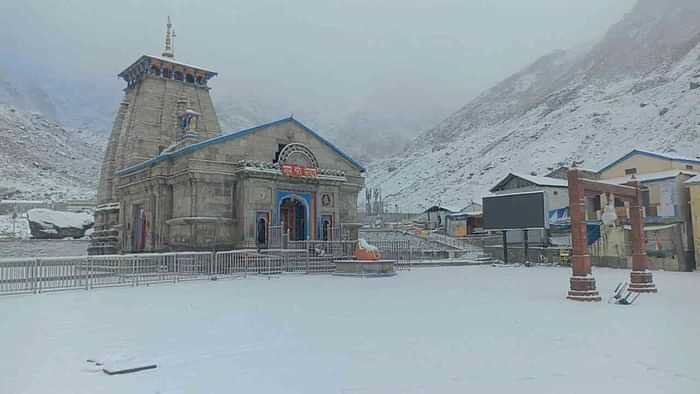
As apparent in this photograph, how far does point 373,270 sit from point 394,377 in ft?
48.2

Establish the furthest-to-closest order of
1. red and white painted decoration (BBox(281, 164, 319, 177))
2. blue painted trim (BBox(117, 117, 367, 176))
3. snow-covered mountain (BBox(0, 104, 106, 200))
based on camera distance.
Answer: snow-covered mountain (BBox(0, 104, 106, 200))
red and white painted decoration (BBox(281, 164, 319, 177))
blue painted trim (BBox(117, 117, 367, 176))

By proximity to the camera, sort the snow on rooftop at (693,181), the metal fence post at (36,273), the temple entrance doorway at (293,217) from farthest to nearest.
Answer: the temple entrance doorway at (293,217) < the snow on rooftop at (693,181) < the metal fence post at (36,273)

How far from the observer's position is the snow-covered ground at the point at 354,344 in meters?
5.26

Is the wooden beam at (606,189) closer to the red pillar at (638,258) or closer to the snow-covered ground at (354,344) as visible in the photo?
the red pillar at (638,258)

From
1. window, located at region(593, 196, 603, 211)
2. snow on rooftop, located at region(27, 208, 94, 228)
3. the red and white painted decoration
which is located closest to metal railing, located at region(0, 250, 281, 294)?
the red and white painted decoration

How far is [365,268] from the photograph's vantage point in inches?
788

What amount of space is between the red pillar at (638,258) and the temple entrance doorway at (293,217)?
52.4 ft

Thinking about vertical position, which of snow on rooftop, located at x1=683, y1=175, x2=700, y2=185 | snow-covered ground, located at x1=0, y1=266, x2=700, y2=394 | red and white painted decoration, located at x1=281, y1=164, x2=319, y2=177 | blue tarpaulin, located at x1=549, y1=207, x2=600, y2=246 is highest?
red and white painted decoration, located at x1=281, y1=164, x2=319, y2=177

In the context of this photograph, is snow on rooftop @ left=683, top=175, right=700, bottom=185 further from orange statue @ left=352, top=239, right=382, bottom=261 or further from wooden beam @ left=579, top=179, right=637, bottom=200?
orange statue @ left=352, top=239, right=382, bottom=261

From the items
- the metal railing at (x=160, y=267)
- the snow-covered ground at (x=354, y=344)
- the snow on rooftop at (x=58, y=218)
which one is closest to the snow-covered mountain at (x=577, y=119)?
the snow on rooftop at (x=58, y=218)

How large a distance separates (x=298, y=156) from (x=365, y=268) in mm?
8466

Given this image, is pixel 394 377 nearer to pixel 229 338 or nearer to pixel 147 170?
pixel 229 338

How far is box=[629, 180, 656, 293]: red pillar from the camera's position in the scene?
46.1 ft

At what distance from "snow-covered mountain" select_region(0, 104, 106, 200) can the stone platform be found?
65623 millimetres
